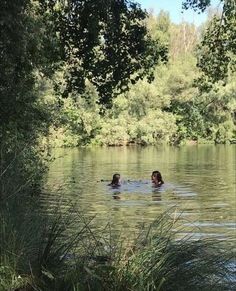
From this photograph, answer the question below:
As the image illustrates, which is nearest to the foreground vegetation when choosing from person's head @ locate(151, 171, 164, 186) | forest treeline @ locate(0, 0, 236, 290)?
forest treeline @ locate(0, 0, 236, 290)

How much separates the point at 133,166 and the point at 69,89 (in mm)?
34136

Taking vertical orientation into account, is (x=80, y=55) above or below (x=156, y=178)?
above

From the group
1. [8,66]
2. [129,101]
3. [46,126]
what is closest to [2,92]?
[8,66]

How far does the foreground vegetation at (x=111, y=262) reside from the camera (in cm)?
399

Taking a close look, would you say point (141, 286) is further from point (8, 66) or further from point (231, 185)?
point (231, 185)

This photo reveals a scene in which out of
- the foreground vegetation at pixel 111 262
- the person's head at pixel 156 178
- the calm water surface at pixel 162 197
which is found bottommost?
the calm water surface at pixel 162 197

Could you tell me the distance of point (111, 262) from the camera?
14.0 ft

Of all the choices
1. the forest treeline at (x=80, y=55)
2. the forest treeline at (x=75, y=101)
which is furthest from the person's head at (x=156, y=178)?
the forest treeline at (x=80, y=55)

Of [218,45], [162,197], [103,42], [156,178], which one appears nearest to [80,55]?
[103,42]

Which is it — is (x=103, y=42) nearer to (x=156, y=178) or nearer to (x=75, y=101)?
(x=75, y=101)

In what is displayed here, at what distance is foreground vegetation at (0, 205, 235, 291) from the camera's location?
3988 mm

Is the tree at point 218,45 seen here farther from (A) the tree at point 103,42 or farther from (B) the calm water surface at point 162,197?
(B) the calm water surface at point 162,197

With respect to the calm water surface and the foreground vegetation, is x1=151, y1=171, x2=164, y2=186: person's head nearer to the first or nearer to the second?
the calm water surface

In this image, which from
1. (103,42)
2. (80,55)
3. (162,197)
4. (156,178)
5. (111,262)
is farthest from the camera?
(156,178)
